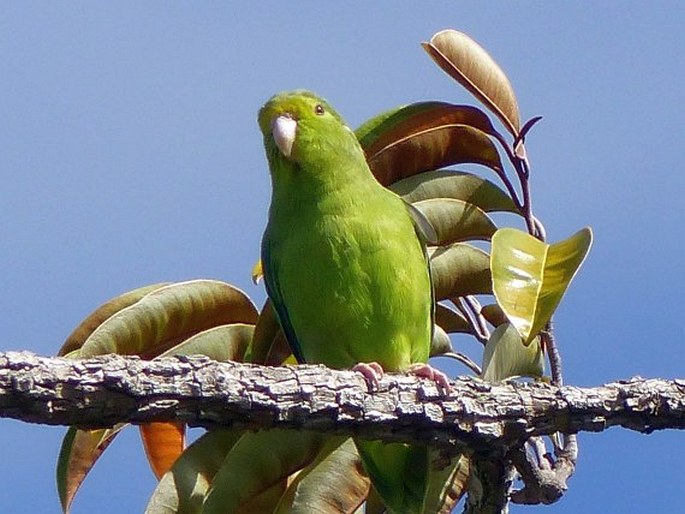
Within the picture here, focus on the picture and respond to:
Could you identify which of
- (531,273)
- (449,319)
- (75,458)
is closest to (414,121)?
(449,319)

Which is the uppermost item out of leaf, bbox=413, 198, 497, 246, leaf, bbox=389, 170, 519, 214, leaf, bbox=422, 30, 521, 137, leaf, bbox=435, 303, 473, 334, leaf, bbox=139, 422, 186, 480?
leaf, bbox=422, 30, 521, 137

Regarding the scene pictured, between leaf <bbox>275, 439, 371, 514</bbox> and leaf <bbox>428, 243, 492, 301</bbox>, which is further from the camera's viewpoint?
leaf <bbox>428, 243, 492, 301</bbox>

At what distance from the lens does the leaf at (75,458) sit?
3324mm

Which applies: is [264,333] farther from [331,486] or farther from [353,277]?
[331,486]

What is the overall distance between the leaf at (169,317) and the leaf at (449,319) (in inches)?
23.0

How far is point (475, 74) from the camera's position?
12.6 feet

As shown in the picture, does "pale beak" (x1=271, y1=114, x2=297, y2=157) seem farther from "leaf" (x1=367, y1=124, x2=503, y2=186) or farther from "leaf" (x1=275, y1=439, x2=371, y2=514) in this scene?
"leaf" (x1=275, y1=439, x2=371, y2=514)

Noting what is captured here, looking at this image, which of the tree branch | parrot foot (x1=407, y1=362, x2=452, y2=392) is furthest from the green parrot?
the tree branch

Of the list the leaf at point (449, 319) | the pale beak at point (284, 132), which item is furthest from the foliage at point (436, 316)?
the pale beak at point (284, 132)

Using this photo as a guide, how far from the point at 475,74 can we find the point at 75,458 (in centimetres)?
169

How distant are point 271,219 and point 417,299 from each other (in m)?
0.62

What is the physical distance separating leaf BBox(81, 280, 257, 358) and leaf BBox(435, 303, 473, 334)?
1.92ft

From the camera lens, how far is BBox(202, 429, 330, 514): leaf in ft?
10.4

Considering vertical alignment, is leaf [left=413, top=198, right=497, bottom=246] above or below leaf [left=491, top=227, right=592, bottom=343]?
above
